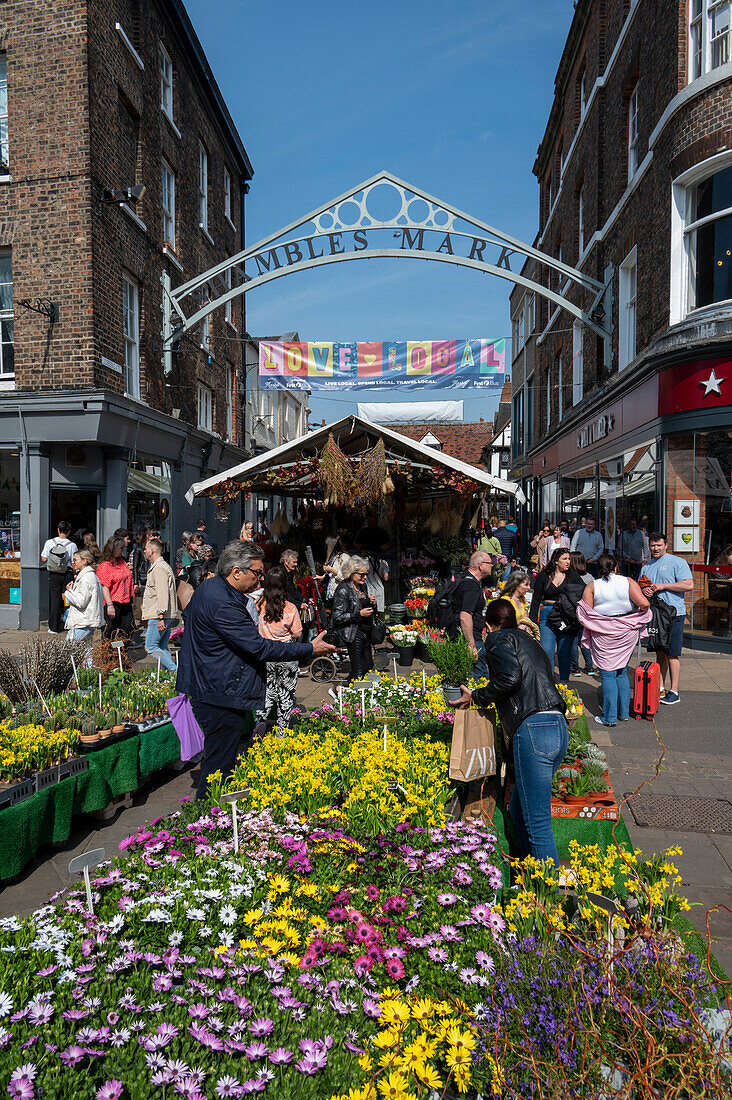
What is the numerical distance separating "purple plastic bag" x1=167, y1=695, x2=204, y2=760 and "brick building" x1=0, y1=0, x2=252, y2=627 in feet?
31.2

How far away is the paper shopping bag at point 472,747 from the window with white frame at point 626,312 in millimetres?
12246

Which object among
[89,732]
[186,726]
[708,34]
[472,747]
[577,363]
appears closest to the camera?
[472,747]

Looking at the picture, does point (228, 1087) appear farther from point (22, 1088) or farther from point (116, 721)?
point (116, 721)

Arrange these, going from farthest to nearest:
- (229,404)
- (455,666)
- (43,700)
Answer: (229,404) → (455,666) → (43,700)

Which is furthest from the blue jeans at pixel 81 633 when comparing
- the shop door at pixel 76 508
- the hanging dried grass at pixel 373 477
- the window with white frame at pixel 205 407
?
the window with white frame at pixel 205 407

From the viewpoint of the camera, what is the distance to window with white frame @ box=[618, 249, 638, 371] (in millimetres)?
14797

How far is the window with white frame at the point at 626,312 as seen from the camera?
14797mm

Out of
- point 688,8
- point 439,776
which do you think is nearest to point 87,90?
point 688,8

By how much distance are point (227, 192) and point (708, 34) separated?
16.3m

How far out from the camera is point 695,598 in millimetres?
11672

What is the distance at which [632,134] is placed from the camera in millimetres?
14922

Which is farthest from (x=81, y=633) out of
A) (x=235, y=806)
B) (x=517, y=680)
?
(x=517, y=680)

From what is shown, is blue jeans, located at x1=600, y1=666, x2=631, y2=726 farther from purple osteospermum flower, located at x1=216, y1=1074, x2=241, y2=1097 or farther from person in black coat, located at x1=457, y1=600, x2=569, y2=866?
purple osteospermum flower, located at x1=216, y1=1074, x2=241, y2=1097

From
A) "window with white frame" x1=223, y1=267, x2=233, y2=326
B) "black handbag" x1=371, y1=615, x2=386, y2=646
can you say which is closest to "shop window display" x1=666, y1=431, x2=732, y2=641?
"black handbag" x1=371, y1=615, x2=386, y2=646
